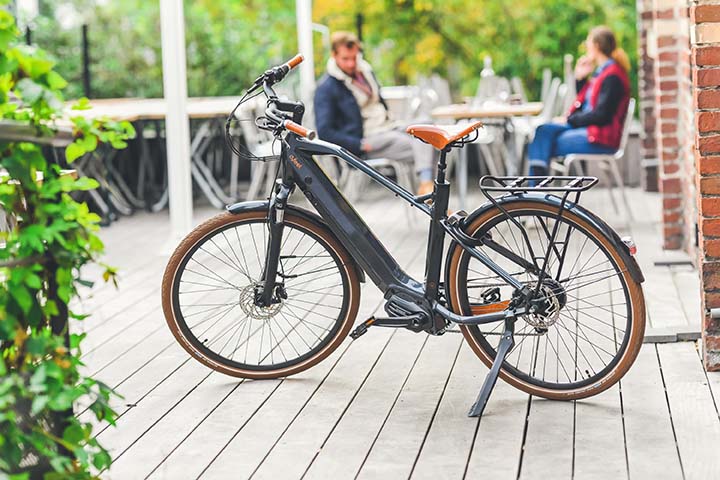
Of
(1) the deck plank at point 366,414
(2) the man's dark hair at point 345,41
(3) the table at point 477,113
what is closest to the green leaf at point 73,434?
(1) the deck plank at point 366,414

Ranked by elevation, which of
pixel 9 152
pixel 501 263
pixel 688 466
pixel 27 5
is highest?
pixel 27 5

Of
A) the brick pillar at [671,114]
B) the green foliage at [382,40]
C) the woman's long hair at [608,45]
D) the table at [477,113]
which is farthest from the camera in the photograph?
the green foliage at [382,40]

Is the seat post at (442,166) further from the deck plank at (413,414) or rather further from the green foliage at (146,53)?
the green foliage at (146,53)

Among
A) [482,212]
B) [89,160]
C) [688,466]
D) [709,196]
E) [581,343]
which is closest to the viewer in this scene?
[688,466]

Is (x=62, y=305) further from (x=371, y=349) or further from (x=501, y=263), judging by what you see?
(x=371, y=349)

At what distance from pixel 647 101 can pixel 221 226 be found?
5329 millimetres

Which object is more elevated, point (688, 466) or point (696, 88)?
point (696, 88)

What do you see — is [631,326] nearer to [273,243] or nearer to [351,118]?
[273,243]

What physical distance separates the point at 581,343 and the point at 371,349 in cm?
74

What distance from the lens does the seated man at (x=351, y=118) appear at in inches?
294

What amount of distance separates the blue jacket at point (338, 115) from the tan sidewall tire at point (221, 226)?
132 inches

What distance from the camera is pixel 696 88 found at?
4000 mm

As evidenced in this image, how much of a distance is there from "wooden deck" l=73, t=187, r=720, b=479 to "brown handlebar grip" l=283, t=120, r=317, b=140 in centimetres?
80

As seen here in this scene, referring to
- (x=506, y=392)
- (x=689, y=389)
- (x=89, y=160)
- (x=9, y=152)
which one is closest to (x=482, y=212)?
(x=506, y=392)
